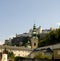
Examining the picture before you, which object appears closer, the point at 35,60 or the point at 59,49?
the point at 35,60

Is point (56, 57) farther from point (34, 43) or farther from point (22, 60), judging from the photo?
point (34, 43)

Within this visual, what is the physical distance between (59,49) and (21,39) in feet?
412

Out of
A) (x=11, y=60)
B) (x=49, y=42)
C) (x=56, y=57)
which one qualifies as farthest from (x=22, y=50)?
(x=56, y=57)

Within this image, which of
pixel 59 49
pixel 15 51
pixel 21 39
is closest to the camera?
pixel 59 49

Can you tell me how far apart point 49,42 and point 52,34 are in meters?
4.49

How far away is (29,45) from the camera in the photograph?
344ft

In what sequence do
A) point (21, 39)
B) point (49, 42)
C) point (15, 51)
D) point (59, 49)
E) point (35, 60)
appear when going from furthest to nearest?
point (21, 39) < point (49, 42) < point (15, 51) < point (59, 49) < point (35, 60)

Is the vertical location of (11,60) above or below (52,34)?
below

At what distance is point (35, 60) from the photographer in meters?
31.8

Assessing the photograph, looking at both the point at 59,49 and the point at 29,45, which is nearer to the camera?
the point at 59,49

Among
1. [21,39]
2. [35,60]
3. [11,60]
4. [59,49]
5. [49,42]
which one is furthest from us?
[21,39]

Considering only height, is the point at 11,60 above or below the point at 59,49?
below

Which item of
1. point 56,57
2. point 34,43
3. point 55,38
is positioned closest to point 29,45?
point 34,43

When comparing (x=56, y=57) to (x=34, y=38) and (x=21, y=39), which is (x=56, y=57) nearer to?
(x=34, y=38)
